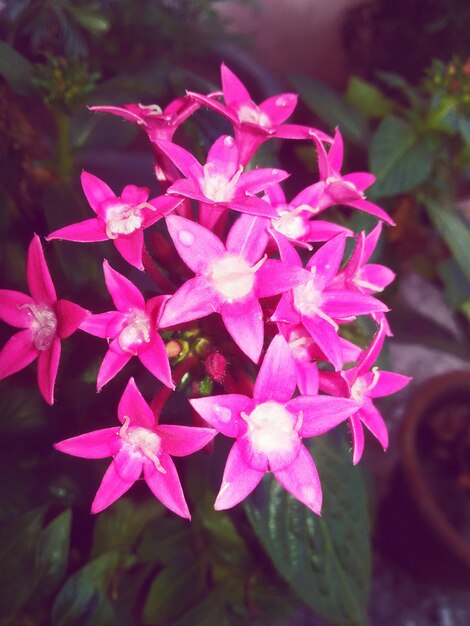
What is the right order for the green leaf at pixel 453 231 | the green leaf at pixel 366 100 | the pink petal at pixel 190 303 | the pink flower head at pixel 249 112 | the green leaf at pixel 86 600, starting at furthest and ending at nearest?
the green leaf at pixel 366 100 → the green leaf at pixel 453 231 → the green leaf at pixel 86 600 → the pink flower head at pixel 249 112 → the pink petal at pixel 190 303

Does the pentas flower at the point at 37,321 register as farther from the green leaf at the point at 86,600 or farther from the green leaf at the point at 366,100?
the green leaf at the point at 366,100

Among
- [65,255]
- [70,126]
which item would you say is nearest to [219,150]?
[65,255]

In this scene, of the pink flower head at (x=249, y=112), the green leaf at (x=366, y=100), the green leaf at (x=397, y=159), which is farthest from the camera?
the green leaf at (x=366, y=100)

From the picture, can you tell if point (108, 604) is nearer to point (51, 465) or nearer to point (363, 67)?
point (51, 465)

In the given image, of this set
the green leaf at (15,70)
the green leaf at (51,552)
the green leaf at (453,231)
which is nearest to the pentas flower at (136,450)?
the green leaf at (51,552)

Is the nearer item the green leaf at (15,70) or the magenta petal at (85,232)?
the magenta petal at (85,232)

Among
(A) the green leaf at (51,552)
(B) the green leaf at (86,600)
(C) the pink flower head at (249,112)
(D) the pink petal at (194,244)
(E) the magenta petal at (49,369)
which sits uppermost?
(C) the pink flower head at (249,112)

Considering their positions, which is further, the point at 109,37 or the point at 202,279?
the point at 109,37
